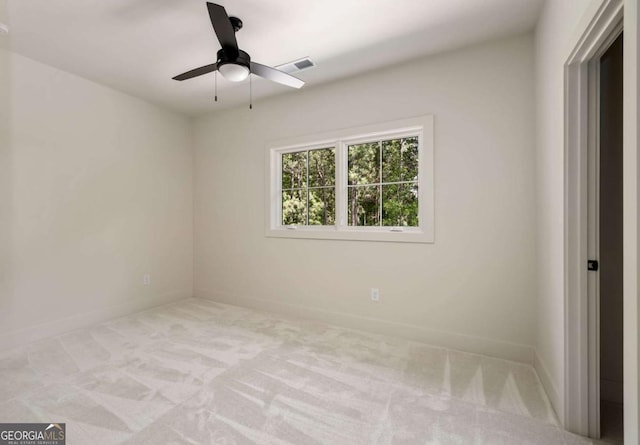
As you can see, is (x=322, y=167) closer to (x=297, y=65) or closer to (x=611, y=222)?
(x=297, y=65)

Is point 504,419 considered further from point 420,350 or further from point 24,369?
point 24,369

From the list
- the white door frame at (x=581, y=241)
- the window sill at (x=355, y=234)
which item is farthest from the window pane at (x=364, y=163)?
the white door frame at (x=581, y=241)

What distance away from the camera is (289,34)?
2443 mm

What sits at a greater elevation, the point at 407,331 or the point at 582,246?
Result: the point at 582,246

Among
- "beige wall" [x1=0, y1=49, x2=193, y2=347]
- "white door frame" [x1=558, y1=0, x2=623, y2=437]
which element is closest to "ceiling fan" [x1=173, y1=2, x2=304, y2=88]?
"beige wall" [x1=0, y1=49, x2=193, y2=347]

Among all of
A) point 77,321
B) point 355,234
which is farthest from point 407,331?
point 77,321

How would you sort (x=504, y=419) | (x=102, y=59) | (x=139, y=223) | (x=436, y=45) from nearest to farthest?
1. (x=504, y=419)
2. (x=436, y=45)
3. (x=102, y=59)
4. (x=139, y=223)

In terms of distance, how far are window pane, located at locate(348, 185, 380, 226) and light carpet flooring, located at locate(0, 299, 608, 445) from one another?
115 cm

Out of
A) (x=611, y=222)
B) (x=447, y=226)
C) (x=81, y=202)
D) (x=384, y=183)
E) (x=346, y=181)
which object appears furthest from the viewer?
(x=346, y=181)

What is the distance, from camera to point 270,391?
2.03m

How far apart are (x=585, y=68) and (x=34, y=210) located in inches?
171

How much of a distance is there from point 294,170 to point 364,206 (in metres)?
1.03

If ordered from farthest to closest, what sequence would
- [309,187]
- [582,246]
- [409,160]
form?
1. [309,187]
2. [409,160]
3. [582,246]

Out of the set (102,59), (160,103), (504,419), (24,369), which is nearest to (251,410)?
(504,419)
